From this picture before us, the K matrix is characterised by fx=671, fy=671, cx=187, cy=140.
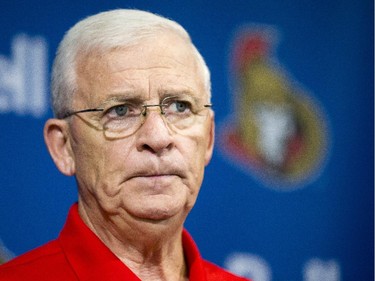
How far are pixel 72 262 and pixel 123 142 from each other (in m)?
0.33

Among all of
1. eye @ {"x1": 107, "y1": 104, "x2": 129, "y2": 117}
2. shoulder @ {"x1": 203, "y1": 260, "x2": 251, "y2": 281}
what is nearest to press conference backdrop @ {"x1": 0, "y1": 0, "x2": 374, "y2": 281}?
shoulder @ {"x1": 203, "y1": 260, "x2": 251, "y2": 281}

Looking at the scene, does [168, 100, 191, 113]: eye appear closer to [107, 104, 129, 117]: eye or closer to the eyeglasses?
the eyeglasses

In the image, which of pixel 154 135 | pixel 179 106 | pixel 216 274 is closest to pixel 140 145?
pixel 154 135

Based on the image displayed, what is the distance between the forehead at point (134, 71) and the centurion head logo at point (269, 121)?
89 centimetres

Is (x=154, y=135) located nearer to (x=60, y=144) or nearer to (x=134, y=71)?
(x=134, y=71)

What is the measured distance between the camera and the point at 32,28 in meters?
2.29

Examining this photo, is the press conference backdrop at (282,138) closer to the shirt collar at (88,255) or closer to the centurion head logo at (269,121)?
the centurion head logo at (269,121)

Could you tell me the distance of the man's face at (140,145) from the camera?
162 cm

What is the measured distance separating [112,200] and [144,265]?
223 millimetres

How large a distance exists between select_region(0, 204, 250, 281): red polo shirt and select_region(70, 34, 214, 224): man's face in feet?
0.31

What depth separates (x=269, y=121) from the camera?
2643 millimetres

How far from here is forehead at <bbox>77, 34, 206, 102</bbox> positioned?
165 centimetres

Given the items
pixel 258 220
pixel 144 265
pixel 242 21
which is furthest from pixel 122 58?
pixel 258 220

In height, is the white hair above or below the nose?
above
